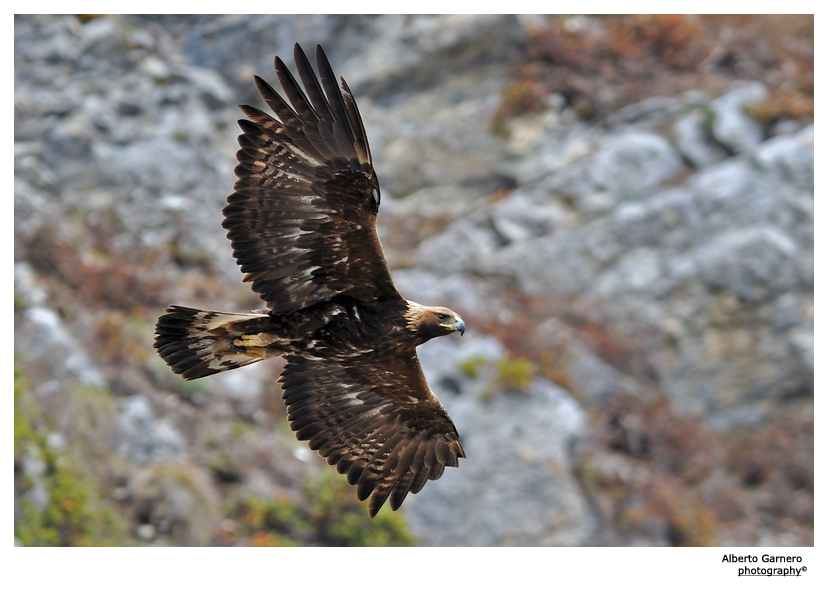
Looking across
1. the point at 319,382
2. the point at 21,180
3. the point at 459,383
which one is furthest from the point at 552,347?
the point at 21,180

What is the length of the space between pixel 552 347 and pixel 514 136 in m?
5.22

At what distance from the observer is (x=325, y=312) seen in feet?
20.9

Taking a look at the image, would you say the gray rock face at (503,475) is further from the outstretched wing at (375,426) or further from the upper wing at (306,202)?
the upper wing at (306,202)

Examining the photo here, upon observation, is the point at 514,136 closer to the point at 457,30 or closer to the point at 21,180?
the point at 457,30

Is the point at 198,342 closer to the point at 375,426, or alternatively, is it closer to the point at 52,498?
the point at 375,426

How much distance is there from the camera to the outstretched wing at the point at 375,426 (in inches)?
283

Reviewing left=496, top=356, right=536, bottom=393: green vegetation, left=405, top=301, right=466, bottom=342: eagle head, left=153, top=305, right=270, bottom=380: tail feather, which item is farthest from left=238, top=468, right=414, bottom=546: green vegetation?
left=405, top=301, right=466, bottom=342: eagle head

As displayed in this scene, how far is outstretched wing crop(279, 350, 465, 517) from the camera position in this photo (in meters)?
7.18

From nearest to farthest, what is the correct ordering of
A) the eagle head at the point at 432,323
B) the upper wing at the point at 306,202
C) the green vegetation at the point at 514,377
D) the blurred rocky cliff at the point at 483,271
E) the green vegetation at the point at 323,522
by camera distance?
the upper wing at the point at 306,202, the eagle head at the point at 432,323, the green vegetation at the point at 323,522, the blurred rocky cliff at the point at 483,271, the green vegetation at the point at 514,377

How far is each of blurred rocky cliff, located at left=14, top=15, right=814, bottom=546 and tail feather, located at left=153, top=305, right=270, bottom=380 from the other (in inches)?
174

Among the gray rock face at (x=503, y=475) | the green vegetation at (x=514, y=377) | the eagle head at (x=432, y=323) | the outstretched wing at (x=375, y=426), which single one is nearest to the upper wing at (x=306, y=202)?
the eagle head at (x=432, y=323)

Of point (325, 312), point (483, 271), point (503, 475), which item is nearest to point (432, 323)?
point (325, 312)

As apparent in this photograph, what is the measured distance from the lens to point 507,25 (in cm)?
1814

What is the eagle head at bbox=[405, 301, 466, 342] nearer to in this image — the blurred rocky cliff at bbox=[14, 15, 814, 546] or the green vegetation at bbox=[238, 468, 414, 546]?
the green vegetation at bbox=[238, 468, 414, 546]
